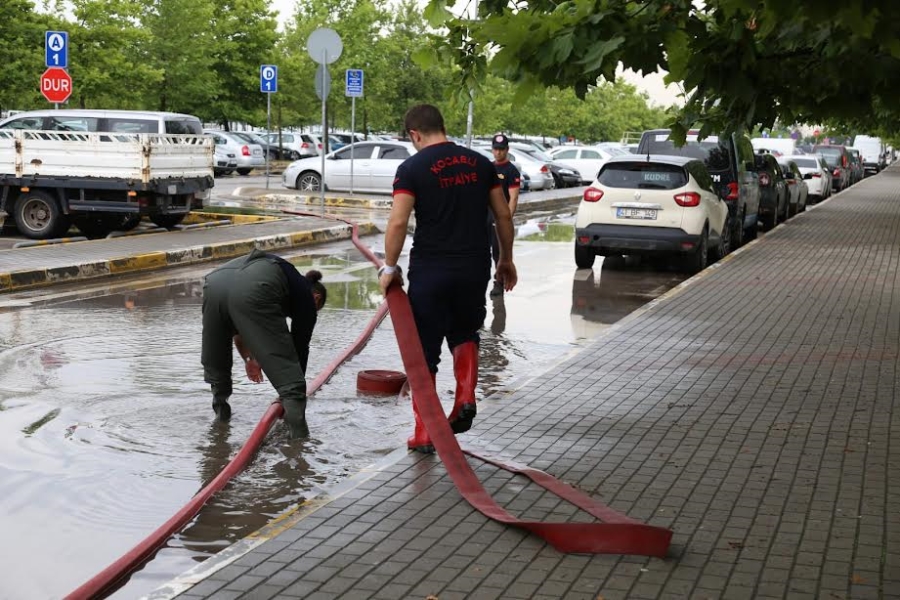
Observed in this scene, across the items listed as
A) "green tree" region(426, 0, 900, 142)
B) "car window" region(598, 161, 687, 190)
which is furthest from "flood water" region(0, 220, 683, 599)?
"car window" region(598, 161, 687, 190)

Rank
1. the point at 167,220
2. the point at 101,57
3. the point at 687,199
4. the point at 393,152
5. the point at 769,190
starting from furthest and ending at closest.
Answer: the point at 101,57 → the point at 393,152 → the point at 769,190 → the point at 167,220 → the point at 687,199

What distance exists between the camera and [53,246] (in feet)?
55.5

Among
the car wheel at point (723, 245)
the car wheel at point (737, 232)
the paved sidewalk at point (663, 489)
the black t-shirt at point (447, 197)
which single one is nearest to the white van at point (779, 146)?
the car wheel at point (737, 232)

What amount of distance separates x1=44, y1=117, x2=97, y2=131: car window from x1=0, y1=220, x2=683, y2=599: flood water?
8304 millimetres

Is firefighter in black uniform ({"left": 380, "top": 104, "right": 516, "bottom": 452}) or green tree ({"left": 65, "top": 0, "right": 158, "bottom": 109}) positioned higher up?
green tree ({"left": 65, "top": 0, "right": 158, "bottom": 109})

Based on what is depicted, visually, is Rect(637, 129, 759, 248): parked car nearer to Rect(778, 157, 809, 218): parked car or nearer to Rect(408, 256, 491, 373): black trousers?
Rect(778, 157, 809, 218): parked car

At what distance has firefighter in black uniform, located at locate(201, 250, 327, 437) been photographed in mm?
7141

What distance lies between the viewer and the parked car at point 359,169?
30.7m

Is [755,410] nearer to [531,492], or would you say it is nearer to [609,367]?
[609,367]

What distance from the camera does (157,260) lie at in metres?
16.3

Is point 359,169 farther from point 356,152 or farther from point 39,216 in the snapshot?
point 39,216

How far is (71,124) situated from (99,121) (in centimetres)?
47

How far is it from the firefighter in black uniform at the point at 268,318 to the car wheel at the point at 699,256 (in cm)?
1089

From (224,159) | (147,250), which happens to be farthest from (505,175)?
(224,159)
